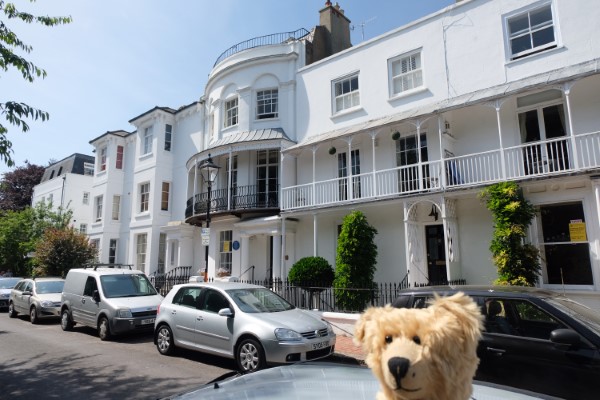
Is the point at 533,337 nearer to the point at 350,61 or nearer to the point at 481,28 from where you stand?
the point at 481,28

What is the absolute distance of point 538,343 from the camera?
183 inches

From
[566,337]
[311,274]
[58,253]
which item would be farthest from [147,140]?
[566,337]

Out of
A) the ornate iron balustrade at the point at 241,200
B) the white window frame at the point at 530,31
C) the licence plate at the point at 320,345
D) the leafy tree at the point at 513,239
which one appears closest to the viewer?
the licence plate at the point at 320,345

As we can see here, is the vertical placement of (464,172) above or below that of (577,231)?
above

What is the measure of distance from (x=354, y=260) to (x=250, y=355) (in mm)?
5998

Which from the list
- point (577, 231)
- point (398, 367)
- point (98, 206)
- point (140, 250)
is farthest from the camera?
point (98, 206)

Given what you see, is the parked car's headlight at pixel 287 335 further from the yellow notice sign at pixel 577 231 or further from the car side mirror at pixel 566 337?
the yellow notice sign at pixel 577 231

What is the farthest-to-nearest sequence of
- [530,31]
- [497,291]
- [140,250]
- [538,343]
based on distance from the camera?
[140,250] < [530,31] < [497,291] < [538,343]

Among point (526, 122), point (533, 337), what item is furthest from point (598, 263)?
point (533, 337)

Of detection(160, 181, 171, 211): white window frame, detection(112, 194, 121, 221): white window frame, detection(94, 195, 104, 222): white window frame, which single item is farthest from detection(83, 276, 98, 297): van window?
detection(94, 195, 104, 222): white window frame

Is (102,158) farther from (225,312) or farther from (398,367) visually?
(398,367)

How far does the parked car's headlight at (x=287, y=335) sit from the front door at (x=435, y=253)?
7.44 meters

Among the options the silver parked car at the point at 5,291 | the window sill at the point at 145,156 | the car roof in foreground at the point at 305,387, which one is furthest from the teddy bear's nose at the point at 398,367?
the window sill at the point at 145,156

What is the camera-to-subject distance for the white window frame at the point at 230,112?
66.1 ft
